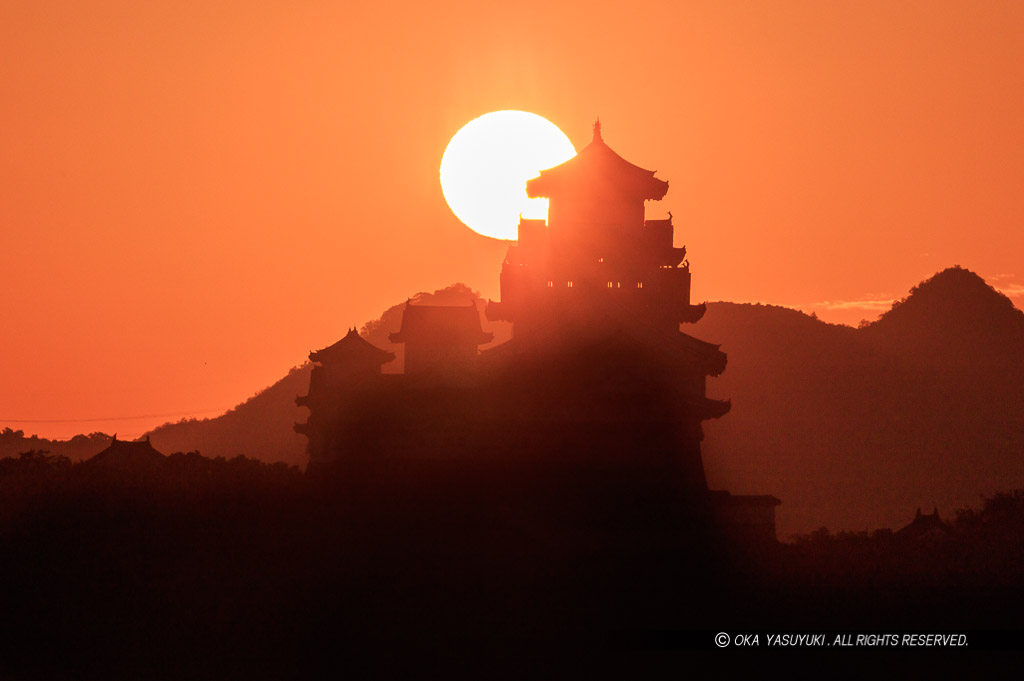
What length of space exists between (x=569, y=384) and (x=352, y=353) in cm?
849

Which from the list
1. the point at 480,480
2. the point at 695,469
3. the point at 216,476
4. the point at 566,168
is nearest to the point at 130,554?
the point at 216,476

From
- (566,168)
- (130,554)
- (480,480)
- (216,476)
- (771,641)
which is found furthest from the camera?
(566,168)

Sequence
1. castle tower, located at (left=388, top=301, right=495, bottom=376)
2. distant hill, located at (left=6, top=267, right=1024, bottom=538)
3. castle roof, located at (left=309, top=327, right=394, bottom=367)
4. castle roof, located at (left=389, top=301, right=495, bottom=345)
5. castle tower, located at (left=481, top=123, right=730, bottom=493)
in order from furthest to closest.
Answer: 1. distant hill, located at (left=6, top=267, right=1024, bottom=538)
2. castle roof, located at (left=309, top=327, right=394, bottom=367)
3. castle roof, located at (left=389, top=301, right=495, bottom=345)
4. castle tower, located at (left=388, top=301, right=495, bottom=376)
5. castle tower, located at (left=481, top=123, right=730, bottom=493)

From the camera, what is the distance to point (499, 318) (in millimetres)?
44250

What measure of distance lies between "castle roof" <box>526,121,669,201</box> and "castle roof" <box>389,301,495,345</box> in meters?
5.42

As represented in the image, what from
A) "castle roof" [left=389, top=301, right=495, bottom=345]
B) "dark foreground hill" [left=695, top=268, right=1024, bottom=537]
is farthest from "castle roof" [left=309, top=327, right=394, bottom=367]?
"dark foreground hill" [left=695, top=268, right=1024, bottom=537]

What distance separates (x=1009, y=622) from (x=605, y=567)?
9323 mm

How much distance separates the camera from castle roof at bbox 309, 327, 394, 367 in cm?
4172

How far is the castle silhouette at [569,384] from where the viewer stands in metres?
35.8

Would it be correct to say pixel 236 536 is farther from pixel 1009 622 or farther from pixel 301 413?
pixel 301 413

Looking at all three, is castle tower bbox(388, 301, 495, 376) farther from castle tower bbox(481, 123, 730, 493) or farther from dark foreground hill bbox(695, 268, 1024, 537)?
dark foreground hill bbox(695, 268, 1024, 537)

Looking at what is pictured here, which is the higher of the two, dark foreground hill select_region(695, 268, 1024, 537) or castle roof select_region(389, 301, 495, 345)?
dark foreground hill select_region(695, 268, 1024, 537)

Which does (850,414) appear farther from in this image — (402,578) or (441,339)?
(402,578)

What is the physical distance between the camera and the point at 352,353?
41750mm
